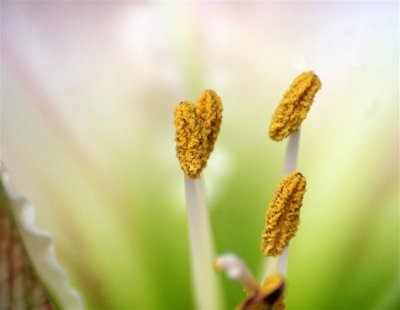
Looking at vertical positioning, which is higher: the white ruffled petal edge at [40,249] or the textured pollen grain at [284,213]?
the white ruffled petal edge at [40,249]

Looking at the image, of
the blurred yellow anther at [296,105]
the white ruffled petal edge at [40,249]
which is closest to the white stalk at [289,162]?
the blurred yellow anther at [296,105]

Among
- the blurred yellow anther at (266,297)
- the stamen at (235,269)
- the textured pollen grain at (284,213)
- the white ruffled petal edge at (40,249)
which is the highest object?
the white ruffled petal edge at (40,249)

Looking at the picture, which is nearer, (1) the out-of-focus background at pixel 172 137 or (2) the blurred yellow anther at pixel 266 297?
(2) the blurred yellow anther at pixel 266 297

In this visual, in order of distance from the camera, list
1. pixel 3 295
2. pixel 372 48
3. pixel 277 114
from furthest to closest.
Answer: pixel 372 48 → pixel 277 114 → pixel 3 295

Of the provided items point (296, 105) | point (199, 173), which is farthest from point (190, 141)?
point (296, 105)

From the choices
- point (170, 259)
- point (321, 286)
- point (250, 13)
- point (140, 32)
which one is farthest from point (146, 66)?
point (321, 286)

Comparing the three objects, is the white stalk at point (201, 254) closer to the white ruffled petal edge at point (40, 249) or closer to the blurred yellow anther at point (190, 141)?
the blurred yellow anther at point (190, 141)

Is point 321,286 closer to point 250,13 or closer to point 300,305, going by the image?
point 300,305
